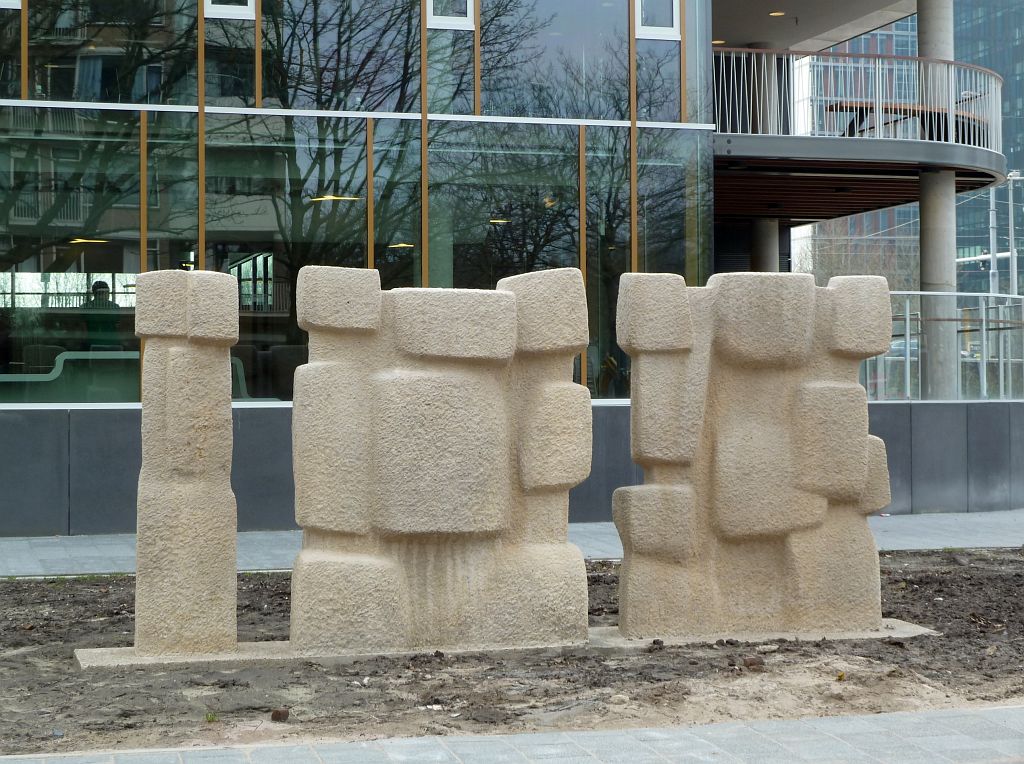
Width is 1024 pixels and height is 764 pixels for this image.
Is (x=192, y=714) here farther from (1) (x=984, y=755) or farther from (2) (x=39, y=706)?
(1) (x=984, y=755)

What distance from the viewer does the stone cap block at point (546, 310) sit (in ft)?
24.0

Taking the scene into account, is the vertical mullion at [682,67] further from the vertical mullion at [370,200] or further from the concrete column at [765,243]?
the concrete column at [765,243]

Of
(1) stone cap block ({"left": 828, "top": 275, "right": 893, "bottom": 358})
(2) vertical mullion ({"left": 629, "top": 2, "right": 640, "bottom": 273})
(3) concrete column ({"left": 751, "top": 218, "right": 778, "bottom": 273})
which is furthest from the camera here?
(3) concrete column ({"left": 751, "top": 218, "right": 778, "bottom": 273})

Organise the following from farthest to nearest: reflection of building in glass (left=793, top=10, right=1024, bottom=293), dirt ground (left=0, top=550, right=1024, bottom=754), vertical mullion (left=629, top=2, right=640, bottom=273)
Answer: reflection of building in glass (left=793, top=10, right=1024, bottom=293)
vertical mullion (left=629, top=2, right=640, bottom=273)
dirt ground (left=0, top=550, right=1024, bottom=754)

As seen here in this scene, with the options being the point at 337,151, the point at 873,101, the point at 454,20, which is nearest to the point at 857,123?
the point at 873,101

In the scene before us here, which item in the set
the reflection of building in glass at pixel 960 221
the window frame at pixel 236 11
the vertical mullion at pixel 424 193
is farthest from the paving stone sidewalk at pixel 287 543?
the reflection of building in glass at pixel 960 221

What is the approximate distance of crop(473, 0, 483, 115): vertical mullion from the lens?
1340cm

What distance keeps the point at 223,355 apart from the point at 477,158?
6.84 m

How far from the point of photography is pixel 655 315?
7.51 meters

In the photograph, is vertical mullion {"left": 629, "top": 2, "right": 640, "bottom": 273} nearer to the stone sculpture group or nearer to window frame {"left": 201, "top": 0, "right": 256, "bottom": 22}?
window frame {"left": 201, "top": 0, "right": 256, "bottom": 22}

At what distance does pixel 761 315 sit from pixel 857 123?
10721 mm

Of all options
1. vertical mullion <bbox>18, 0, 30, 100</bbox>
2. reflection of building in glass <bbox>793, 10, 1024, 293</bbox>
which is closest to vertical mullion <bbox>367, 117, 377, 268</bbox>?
vertical mullion <bbox>18, 0, 30, 100</bbox>

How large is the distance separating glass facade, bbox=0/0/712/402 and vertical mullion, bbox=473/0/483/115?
2 cm

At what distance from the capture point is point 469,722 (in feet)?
18.9
